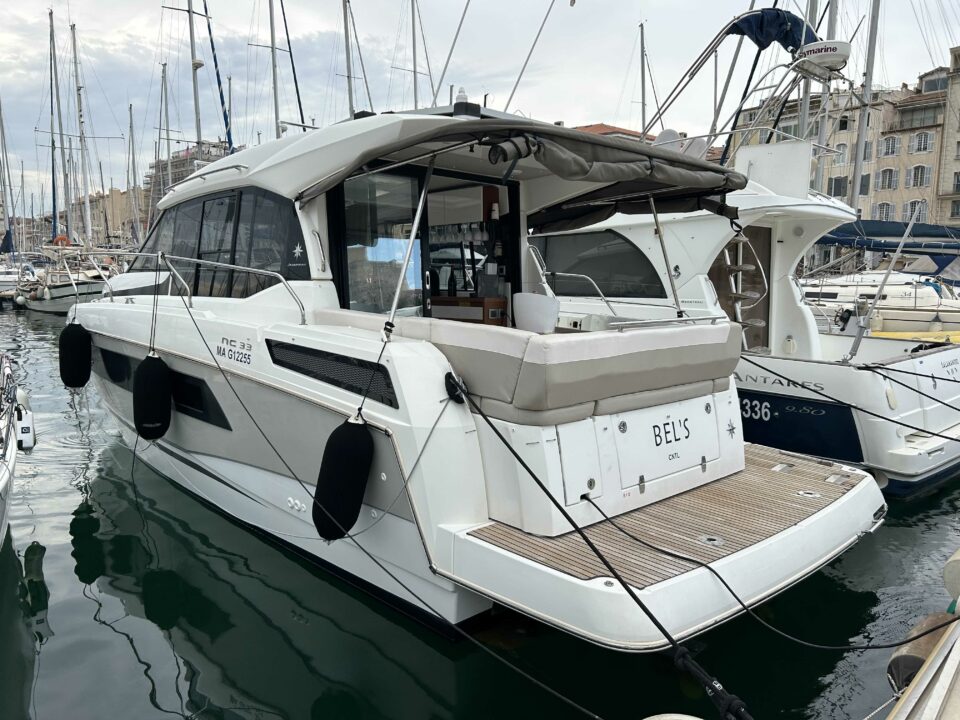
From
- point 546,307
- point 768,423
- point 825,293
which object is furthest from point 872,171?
point 546,307

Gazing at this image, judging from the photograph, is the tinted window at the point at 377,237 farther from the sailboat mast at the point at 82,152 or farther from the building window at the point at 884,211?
the building window at the point at 884,211

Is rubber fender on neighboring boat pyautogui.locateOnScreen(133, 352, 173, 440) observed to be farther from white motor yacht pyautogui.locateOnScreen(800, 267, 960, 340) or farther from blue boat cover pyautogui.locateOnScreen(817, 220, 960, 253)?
blue boat cover pyautogui.locateOnScreen(817, 220, 960, 253)

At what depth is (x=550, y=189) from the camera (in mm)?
5398

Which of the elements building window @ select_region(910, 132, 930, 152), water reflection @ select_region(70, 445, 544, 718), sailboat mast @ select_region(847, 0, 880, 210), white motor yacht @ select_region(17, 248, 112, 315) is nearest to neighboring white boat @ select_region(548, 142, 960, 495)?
water reflection @ select_region(70, 445, 544, 718)

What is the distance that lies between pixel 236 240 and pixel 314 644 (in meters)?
2.86

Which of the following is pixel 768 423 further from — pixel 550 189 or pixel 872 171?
pixel 872 171

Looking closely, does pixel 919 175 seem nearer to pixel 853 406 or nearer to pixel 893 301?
pixel 893 301

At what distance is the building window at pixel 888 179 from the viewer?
3684 cm

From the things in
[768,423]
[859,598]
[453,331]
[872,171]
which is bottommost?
[859,598]

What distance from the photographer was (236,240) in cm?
503

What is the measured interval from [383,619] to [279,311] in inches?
79.1

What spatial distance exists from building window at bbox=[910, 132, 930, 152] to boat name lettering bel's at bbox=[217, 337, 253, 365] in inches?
1637

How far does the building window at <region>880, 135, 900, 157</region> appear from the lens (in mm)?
36812

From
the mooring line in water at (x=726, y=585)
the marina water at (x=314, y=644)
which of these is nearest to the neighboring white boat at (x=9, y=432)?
the marina water at (x=314, y=644)
